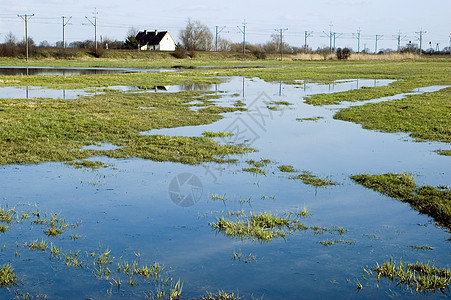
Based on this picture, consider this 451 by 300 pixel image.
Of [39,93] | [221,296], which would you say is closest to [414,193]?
[221,296]

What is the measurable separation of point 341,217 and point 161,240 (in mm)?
3265

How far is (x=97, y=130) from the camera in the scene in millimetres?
17203

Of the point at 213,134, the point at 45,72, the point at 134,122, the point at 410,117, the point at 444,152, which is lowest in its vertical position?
the point at 444,152

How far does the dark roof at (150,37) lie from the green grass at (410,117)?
395 feet

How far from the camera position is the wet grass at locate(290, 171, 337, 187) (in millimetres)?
11344

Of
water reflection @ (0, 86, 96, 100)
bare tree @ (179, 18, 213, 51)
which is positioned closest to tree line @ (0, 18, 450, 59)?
bare tree @ (179, 18, 213, 51)

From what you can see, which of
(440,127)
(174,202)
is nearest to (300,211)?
(174,202)

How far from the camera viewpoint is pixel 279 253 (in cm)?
757

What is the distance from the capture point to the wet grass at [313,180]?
11344 millimetres

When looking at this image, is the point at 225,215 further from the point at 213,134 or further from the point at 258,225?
the point at 213,134

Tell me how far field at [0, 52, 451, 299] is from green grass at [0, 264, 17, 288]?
0.06ft

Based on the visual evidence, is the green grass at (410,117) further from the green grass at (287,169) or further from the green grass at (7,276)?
the green grass at (7,276)

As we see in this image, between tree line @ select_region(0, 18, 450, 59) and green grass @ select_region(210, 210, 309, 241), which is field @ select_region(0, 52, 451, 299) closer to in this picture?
green grass @ select_region(210, 210, 309, 241)

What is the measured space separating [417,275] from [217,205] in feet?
13.4
